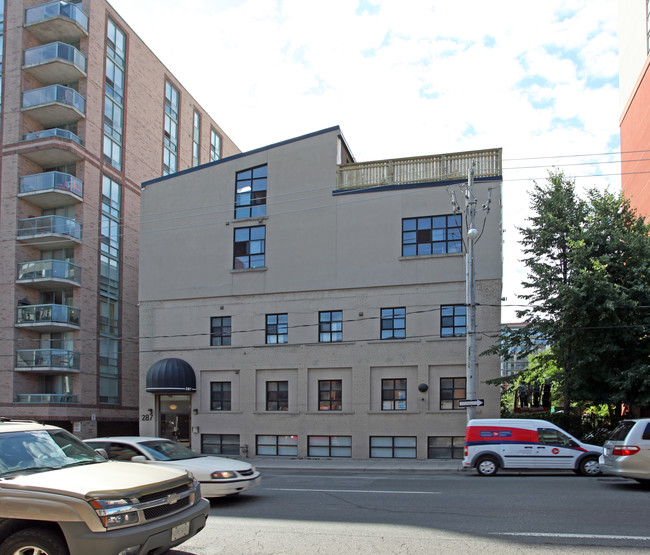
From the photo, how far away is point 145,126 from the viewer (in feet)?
136

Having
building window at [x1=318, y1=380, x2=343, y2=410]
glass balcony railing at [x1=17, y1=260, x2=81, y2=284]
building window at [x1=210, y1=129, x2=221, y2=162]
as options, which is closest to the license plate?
building window at [x1=318, y1=380, x2=343, y2=410]

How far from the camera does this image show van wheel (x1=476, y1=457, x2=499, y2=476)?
18594 millimetres

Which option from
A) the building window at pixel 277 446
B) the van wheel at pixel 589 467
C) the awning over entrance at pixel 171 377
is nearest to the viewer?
the van wheel at pixel 589 467

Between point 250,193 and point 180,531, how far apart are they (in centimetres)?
2557

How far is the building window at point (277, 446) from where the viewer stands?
28369 mm

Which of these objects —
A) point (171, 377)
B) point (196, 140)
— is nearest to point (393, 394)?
point (171, 377)

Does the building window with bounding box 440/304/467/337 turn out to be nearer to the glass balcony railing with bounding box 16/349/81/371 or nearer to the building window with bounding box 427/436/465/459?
the building window with bounding box 427/436/465/459

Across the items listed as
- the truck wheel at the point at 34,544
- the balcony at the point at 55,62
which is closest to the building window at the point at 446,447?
the truck wheel at the point at 34,544

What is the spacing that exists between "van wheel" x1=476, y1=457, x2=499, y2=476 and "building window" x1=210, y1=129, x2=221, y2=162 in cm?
3787

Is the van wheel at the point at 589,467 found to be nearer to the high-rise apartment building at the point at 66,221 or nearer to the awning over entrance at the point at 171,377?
the awning over entrance at the point at 171,377

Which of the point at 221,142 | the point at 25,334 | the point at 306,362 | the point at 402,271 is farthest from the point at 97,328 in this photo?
the point at 221,142

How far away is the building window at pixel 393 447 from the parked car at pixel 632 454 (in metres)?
13.3

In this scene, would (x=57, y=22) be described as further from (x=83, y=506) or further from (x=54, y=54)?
(x=83, y=506)

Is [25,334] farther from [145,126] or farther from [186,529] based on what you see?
[186,529]
